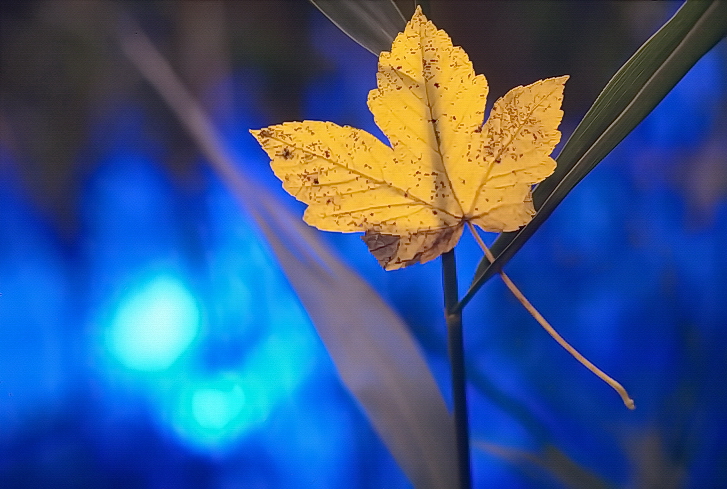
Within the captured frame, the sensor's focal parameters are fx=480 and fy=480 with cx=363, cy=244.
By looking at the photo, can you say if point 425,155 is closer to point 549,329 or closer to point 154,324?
point 549,329

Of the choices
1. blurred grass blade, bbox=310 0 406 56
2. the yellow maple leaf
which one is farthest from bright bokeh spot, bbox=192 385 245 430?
blurred grass blade, bbox=310 0 406 56

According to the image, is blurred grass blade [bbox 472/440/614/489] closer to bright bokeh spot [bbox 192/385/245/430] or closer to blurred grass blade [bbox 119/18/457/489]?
blurred grass blade [bbox 119/18/457/489]

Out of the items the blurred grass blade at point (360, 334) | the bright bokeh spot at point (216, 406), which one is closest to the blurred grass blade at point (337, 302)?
the blurred grass blade at point (360, 334)

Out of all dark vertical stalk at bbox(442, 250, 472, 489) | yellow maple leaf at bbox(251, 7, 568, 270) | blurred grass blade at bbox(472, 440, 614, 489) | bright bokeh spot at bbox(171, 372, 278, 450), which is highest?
yellow maple leaf at bbox(251, 7, 568, 270)

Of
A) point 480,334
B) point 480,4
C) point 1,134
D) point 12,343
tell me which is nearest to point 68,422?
point 12,343

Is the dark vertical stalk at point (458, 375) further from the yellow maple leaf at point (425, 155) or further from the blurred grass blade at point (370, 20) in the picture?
the blurred grass blade at point (370, 20)

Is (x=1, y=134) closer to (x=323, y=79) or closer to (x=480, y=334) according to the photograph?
(x=323, y=79)

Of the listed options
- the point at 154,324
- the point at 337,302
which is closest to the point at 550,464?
the point at 337,302
